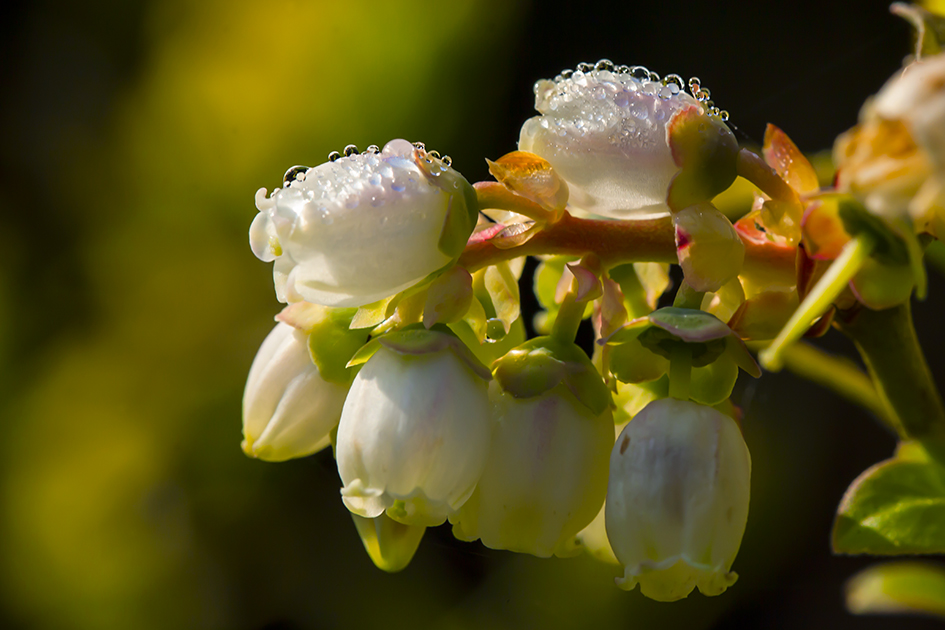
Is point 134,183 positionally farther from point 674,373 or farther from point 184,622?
point 674,373

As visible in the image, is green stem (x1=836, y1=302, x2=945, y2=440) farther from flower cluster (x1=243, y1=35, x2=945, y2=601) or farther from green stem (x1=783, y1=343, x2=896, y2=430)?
green stem (x1=783, y1=343, x2=896, y2=430)

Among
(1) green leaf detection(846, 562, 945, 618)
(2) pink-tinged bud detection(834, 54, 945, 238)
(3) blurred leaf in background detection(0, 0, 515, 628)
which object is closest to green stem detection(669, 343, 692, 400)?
(2) pink-tinged bud detection(834, 54, 945, 238)

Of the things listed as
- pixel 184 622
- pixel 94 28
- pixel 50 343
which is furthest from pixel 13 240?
pixel 184 622

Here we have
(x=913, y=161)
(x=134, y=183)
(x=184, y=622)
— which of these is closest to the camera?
(x=913, y=161)

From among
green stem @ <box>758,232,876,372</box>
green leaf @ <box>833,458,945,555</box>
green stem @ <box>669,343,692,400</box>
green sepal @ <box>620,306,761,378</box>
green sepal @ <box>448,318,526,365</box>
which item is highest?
green stem @ <box>758,232,876,372</box>

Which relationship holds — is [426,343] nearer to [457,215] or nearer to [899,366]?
[457,215]

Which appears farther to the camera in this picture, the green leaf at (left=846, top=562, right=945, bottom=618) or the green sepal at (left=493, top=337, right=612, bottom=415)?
the green leaf at (left=846, top=562, right=945, bottom=618)

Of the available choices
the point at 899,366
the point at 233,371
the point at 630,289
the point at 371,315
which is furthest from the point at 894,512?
the point at 233,371

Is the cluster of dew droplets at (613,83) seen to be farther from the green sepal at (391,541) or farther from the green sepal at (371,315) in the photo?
the green sepal at (391,541)
